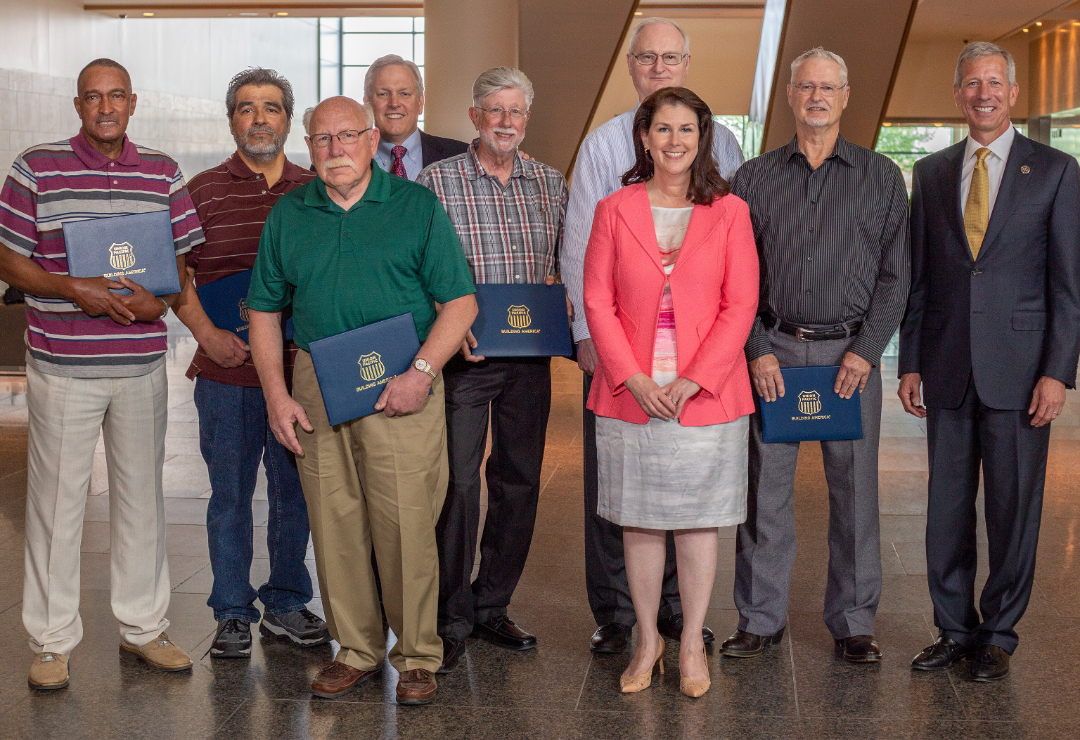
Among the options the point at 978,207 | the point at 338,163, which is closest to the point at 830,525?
the point at 978,207

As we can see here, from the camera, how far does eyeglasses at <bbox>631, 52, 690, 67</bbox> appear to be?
376cm

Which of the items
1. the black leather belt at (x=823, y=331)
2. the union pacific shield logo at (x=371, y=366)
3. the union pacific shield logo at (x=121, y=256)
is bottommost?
the union pacific shield logo at (x=371, y=366)

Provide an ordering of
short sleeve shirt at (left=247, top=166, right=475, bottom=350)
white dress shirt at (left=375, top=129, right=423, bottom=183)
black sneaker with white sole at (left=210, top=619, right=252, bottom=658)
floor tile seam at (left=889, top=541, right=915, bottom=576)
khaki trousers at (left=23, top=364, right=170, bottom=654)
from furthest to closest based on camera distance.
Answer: floor tile seam at (left=889, top=541, right=915, bottom=576) < white dress shirt at (left=375, top=129, right=423, bottom=183) < black sneaker with white sole at (left=210, top=619, right=252, bottom=658) < khaki trousers at (left=23, top=364, right=170, bottom=654) < short sleeve shirt at (left=247, top=166, right=475, bottom=350)

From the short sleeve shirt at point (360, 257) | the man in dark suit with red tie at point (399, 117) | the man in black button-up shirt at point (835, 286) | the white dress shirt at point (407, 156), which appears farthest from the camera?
the white dress shirt at point (407, 156)

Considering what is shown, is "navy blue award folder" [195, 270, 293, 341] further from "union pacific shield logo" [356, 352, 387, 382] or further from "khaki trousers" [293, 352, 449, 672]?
"union pacific shield logo" [356, 352, 387, 382]

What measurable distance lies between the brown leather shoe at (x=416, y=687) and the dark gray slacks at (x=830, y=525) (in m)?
1.17

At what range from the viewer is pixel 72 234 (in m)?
3.30

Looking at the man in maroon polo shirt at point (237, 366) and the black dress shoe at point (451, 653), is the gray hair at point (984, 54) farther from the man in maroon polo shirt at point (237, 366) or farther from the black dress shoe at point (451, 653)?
the black dress shoe at point (451, 653)

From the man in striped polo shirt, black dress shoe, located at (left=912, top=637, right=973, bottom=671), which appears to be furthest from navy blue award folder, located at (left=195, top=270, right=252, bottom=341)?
black dress shoe, located at (left=912, top=637, right=973, bottom=671)

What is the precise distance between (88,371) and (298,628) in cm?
120

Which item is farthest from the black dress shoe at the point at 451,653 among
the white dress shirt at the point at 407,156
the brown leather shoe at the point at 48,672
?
the white dress shirt at the point at 407,156

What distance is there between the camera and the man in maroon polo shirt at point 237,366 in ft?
12.3

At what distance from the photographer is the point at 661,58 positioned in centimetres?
376

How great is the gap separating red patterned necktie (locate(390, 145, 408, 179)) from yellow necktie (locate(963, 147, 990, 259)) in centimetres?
210
